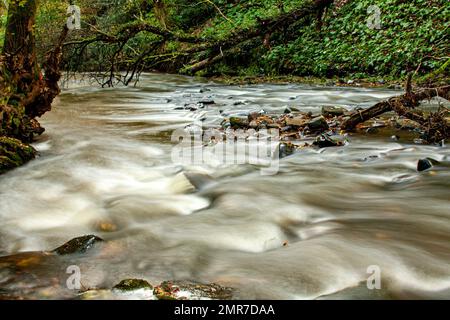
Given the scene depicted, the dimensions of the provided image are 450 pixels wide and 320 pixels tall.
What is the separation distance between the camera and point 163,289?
8.02 feet

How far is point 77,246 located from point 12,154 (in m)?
2.81

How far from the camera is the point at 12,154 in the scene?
17.2ft

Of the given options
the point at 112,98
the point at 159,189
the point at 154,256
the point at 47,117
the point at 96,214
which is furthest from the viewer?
the point at 112,98

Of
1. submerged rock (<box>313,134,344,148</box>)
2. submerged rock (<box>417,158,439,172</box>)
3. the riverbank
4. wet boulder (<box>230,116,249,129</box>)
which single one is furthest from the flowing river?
the riverbank

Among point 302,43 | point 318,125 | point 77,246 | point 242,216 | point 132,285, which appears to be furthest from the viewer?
point 302,43

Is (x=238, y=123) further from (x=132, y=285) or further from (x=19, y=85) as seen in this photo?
(x=132, y=285)

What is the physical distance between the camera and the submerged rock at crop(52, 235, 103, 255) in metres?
2.98

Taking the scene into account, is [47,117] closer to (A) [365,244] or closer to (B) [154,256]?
(B) [154,256]

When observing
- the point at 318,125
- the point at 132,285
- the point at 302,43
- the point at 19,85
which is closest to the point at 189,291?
the point at 132,285

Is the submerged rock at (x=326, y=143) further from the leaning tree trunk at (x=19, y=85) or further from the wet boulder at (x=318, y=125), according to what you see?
the leaning tree trunk at (x=19, y=85)
